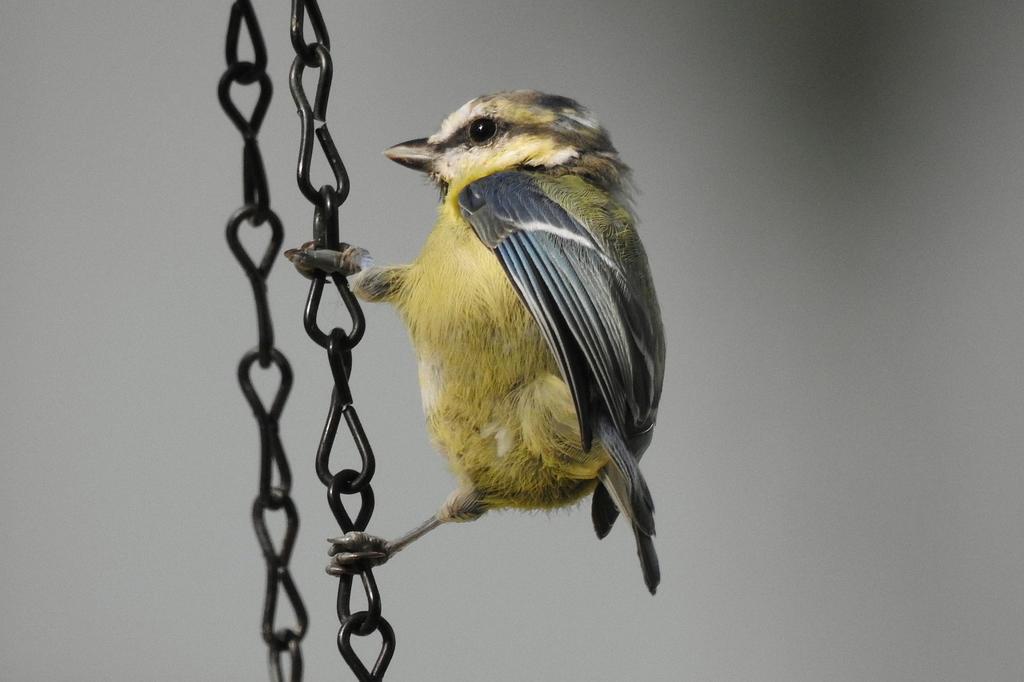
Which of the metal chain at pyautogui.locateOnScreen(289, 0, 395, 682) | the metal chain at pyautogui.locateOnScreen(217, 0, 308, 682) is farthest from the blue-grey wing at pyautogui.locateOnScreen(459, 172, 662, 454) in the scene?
the metal chain at pyautogui.locateOnScreen(217, 0, 308, 682)

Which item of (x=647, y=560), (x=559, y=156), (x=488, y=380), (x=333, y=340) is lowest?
(x=647, y=560)

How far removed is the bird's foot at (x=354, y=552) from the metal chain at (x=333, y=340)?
13cm

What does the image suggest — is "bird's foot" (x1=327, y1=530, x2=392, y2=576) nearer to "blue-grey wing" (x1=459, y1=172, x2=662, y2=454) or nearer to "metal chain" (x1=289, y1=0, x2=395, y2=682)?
"metal chain" (x1=289, y1=0, x2=395, y2=682)

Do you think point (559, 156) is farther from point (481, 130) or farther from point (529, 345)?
point (529, 345)

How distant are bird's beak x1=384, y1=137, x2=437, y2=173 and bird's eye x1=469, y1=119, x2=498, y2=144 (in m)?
0.07

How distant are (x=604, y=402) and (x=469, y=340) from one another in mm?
214

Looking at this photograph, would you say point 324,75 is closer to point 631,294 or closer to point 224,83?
point 224,83

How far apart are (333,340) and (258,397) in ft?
0.90

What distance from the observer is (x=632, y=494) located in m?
1.39

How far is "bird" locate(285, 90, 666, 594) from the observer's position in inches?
56.0

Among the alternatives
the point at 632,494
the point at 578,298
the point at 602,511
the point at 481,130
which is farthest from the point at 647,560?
the point at 481,130

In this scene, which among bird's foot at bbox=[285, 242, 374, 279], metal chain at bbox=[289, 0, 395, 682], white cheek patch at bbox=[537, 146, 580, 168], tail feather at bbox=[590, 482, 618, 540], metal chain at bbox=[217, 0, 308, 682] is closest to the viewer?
metal chain at bbox=[217, 0, 308, 682]

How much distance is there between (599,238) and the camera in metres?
1.56

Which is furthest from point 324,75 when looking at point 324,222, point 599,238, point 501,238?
point 599,238
